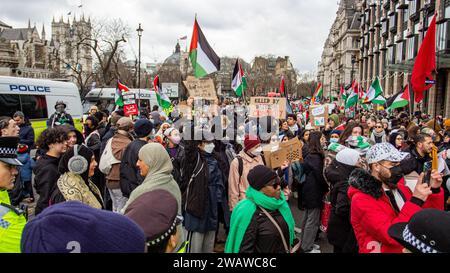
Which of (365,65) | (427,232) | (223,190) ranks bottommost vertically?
(223,190)

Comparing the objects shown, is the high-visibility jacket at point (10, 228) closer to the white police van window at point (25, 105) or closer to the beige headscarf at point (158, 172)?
the beige headscarf at point (158, 172)

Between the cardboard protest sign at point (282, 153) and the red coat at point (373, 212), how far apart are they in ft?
8.75

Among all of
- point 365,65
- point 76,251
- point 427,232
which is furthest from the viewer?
point 365,65

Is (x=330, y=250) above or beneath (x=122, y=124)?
beneath

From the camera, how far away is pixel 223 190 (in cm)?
543

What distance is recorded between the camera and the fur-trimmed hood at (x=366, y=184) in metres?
3.34

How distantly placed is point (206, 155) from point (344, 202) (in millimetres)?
2040

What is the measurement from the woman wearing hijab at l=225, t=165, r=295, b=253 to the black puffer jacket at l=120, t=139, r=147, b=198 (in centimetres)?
230

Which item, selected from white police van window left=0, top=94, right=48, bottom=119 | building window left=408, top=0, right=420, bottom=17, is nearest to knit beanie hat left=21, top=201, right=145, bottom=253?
white police van window left=0, top=94, right=48, bottom=119

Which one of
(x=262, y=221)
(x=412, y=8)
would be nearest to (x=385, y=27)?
(x=412, y=8)

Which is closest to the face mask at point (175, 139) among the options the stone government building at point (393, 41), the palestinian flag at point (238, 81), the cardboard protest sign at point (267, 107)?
the cardboard protest sign at point (267, 107)
